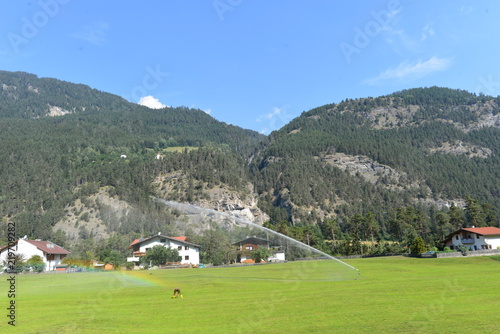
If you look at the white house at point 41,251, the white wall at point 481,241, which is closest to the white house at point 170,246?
the white house at point 41,251

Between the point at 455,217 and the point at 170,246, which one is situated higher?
the point at 455,217

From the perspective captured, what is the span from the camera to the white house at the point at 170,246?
2734 centimetres

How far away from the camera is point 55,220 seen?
112875mm

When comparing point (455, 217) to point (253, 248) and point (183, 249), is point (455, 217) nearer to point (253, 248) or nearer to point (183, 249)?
point (253, 248)

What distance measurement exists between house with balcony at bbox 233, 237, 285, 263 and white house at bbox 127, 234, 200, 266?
3.48 meters

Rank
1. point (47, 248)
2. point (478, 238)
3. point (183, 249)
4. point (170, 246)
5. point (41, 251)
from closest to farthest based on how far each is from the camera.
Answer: point (183, 249), point (170, 246), point (41, 251), point (47, 248), point (478, 238)

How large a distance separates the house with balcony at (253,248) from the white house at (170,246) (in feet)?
11.4

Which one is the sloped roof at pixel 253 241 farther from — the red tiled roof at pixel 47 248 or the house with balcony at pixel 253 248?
the red tiled roof at pixel 47 248

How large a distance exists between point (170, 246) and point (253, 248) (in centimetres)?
754

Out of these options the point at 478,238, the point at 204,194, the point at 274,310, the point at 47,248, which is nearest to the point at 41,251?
the point at 47,248

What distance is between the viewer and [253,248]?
84.5 ft

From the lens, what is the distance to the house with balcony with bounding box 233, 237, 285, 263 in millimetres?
25406

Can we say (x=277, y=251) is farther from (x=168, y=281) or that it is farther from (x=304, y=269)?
(x=168, y=281)

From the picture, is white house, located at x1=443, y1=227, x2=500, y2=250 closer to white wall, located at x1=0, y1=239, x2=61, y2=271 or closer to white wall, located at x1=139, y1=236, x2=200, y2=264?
white wall, located at x1=139, y1=236, x2=200, y2=264
